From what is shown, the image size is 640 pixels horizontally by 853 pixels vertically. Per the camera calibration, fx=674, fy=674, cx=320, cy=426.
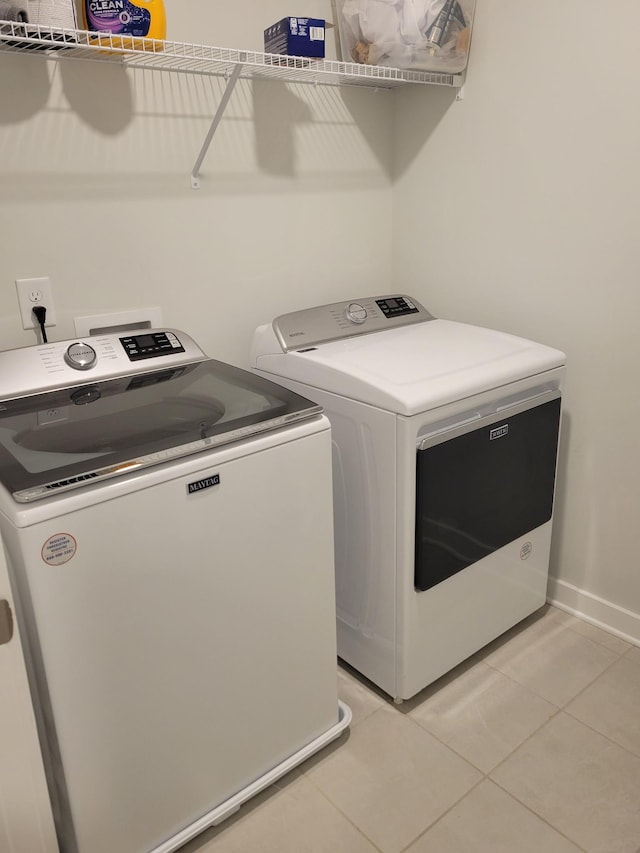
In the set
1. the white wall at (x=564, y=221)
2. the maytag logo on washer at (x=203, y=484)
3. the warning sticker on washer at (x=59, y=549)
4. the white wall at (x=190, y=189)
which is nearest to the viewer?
the warning sticker on washer at (x=59, y=549)

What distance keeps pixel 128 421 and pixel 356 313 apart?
35.1 inches

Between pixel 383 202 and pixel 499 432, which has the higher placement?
pixel 383 202

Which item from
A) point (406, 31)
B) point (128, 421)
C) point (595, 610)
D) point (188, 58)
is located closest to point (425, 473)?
point (128, 421)

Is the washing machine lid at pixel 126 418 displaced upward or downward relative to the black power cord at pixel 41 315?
downward

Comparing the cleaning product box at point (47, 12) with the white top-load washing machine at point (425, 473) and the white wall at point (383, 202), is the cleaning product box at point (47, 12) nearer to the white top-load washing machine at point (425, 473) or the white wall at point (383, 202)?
the white wall at point (383, 202)

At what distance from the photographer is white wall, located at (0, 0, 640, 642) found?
1.64 m

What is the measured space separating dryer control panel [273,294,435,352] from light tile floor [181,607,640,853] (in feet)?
3.24

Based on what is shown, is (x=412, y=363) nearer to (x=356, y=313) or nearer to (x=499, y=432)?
(x=499, y=432)

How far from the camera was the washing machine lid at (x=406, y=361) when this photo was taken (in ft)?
5.14

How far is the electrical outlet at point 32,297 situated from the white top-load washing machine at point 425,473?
0.57m

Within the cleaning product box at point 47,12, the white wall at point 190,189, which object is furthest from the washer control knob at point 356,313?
the cleaning product box at point 47,12

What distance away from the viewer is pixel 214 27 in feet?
5.80

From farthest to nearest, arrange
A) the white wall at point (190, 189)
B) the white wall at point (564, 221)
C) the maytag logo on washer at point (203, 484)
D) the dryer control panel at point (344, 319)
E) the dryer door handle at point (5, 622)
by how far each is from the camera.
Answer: the dryer control panel at point (344, 319), the white wall at point (564, 221), the white wall at point (190, 189), the maytag logo on washer at point (203, 484), the dryer door handle at point (5, 622)

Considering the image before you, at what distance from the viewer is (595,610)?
211 cm
